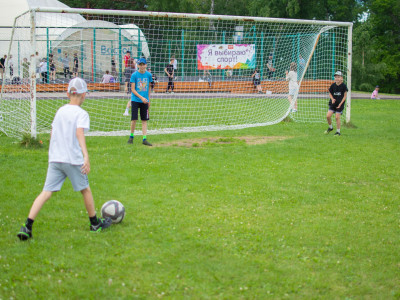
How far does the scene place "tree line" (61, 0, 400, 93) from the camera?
1652 inches

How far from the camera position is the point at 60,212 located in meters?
6.03

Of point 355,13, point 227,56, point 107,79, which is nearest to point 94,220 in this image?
point 227,56

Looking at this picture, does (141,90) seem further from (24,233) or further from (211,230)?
(24,233)

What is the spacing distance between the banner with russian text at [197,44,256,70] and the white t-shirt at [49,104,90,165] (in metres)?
9.71

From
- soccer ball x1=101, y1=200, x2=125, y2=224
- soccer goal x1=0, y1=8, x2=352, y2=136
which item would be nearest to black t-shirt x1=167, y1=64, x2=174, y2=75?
soccer goal x1=0, y1=8, x2=352, y2=136

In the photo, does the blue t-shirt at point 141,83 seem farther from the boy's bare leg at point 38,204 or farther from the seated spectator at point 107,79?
the seated spectator at point 107,79

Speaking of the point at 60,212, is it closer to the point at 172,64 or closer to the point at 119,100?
the point at 119,100

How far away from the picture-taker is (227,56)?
14.1 metres

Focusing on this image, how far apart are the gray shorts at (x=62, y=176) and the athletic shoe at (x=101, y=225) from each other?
0.53 metres

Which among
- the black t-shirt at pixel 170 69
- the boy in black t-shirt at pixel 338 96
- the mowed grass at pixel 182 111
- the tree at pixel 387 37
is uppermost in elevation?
the tree at pixel 387 37

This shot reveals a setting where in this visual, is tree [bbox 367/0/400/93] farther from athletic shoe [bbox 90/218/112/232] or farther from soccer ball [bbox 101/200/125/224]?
athletic shoe [bbox 90/218/112/232]

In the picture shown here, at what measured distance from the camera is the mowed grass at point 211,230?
413 cm

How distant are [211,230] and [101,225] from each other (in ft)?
4.49

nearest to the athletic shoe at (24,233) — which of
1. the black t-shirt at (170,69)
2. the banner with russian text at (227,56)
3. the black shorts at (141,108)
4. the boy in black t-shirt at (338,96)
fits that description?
the black shorts at (141,108)
